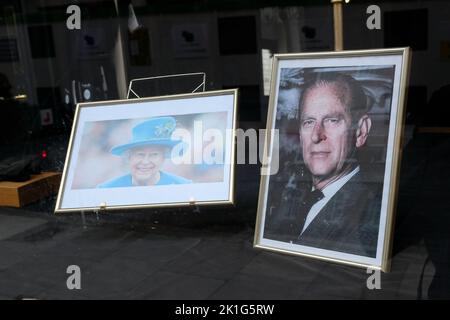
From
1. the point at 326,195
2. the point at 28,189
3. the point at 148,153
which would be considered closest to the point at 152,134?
the point at 148,153

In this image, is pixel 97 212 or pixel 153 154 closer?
pixel 153 154

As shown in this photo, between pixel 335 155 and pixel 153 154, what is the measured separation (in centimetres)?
175

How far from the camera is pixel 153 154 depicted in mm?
4773

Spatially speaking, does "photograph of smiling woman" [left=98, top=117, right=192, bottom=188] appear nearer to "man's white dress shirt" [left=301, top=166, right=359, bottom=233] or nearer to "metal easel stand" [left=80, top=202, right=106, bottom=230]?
"metal easel stand" [left=80, top=202, right=106, bottom=230]

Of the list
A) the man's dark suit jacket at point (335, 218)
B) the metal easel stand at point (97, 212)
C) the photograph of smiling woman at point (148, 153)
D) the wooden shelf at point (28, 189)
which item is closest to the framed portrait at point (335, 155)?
the man's dark suit jacket at point (335, 218)

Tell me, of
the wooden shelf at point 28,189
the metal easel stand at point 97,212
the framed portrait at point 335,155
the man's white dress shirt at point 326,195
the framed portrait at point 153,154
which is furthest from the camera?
the wooden shelf at point 28,189

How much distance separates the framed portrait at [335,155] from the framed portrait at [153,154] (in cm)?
54

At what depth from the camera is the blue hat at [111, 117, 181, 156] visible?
188 inches

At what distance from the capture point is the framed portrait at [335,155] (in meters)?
3.64

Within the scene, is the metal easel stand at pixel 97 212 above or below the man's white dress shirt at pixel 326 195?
below

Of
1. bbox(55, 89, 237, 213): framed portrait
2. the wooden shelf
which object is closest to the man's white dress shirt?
bbox(55, 89, 237, 213): framed portrait

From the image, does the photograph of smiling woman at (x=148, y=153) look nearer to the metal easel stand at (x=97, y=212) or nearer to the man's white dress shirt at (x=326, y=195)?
the metal easel stand at (x=97, y=212)

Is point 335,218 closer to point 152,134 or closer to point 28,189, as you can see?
point 152,134
